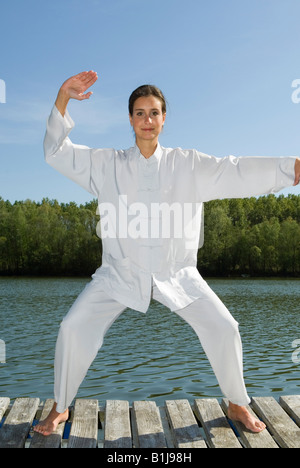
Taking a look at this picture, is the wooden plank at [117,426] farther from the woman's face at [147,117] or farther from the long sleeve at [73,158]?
the woman's face at [147,117]

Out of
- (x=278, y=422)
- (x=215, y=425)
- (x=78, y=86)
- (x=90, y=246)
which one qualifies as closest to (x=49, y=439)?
(x=215, y=425)

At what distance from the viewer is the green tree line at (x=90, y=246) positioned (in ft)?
213

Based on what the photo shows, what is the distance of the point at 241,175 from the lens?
3682 millimetres

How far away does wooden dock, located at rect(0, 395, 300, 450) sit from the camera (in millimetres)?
3455

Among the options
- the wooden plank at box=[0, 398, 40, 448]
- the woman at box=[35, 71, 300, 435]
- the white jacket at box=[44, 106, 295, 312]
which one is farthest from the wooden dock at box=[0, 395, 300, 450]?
the white jacket at box=[44, 106, 295, 312]

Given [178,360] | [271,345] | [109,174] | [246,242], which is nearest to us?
[109,174]

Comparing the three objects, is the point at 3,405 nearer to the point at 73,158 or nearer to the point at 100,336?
the point at 100,336

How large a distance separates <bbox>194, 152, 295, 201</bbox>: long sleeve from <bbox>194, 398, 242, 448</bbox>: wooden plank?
5.16ft

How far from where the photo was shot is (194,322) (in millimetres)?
3574

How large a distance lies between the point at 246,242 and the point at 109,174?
63389 millimetres

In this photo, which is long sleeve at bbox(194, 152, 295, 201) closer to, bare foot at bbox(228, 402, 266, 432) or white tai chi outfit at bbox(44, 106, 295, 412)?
white tai chi outfit at bbox(44, 106, 295, 412)

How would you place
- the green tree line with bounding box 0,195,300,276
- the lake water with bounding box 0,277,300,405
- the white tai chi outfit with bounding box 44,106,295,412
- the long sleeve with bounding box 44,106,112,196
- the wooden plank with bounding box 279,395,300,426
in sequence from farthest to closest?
the green tree line with bounding box 0,195,300,276 < the lake water with bounding box 0,277,300,405 < the wooden plank with bounding box 279,395,300,426 < the long sleeve with bounding box 44,106,112,196 < the white tai chi outfit with bounding box 44,106,295,412

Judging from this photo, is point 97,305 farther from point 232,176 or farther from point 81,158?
point 232,176
